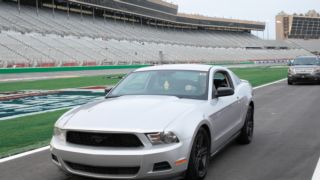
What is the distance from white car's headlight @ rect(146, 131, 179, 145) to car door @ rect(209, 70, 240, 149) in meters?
1.02

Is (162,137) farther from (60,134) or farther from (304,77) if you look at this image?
(304,77)

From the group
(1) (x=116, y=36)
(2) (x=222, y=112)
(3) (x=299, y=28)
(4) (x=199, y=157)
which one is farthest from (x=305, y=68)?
(3) (x=299, y=28)

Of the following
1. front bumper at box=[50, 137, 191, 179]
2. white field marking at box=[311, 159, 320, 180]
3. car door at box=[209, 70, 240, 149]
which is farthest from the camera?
car door at box=[209, 70, 240, 149]

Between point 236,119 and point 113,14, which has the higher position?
point 113,14

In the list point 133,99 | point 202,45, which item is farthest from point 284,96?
point 202,45

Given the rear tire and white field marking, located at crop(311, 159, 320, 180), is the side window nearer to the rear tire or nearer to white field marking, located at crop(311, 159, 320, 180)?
the rear tire

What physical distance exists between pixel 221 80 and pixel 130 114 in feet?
8.37

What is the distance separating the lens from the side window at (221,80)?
6.65m

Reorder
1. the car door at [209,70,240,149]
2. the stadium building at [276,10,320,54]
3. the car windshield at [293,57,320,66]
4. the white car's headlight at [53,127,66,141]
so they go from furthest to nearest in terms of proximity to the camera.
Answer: the stadium building at [276,10,320,54] < the car windshield at [293,57,320,66] < the car door at [209,70,240,149] < the white car's headlight at [53,127,66,141]

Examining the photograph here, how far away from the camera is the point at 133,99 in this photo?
5535 millimetres

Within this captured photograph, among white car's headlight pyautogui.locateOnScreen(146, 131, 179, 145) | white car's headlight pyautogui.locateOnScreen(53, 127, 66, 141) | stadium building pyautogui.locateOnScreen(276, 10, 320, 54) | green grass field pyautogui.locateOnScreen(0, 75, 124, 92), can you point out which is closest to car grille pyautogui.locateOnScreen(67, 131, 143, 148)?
white car's headlight pyautogui.locateOnScreen(146, 131, 179, 145)

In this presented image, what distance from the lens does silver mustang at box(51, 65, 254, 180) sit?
14.4 feet

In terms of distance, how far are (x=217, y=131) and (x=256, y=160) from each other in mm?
982

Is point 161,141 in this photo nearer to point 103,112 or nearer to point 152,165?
point 152,165
